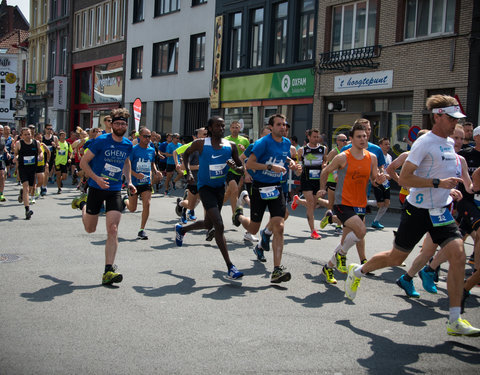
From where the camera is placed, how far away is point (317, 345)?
15.5 feet

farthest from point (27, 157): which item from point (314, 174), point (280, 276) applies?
point (280, 276)

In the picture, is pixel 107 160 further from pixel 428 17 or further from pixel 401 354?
pixel 428 17

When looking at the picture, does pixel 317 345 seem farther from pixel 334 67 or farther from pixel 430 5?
pixel 334 67

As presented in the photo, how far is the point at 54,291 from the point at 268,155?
294 cm

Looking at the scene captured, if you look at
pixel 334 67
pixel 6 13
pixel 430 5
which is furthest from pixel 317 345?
pixel 6 13

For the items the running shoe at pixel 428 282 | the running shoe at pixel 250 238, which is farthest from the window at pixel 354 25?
the running shoe at pixel 428 282

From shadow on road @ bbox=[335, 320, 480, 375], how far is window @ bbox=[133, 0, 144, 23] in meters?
33.3

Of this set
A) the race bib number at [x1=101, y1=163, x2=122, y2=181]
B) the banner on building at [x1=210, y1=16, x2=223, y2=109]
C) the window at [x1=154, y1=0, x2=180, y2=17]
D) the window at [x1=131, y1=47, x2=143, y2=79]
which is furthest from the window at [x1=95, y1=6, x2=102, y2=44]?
the race bib number at [x1=101, y1=163, x2=122, y2=181]

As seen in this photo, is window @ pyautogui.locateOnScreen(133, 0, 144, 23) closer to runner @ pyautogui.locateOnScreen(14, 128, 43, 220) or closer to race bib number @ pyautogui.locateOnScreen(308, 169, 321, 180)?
runner @ pyautogui.locateOnScreen(14, 128, 43, 220)

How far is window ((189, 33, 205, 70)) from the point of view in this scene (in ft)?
98.6

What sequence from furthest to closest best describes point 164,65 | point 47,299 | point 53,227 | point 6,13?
point 6,13 → point 164,65 → point 53,227 → point 47,299

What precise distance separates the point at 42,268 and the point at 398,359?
4716 mm

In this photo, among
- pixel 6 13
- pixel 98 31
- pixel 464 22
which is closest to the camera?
pixel 464 22

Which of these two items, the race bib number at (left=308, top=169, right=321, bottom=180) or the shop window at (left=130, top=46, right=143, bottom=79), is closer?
the race bib number at (left=308, top=169, right=321, bottom=180)
